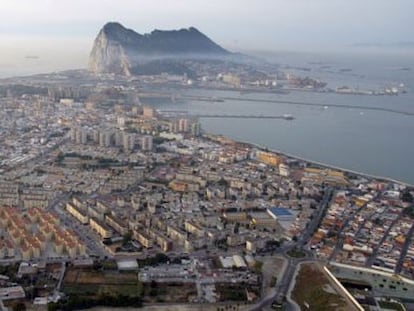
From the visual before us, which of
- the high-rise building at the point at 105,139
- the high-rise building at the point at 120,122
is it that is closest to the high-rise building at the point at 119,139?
the high-rise building at the point at 105,139

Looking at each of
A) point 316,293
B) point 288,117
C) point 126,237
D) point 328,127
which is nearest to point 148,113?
point 288,117

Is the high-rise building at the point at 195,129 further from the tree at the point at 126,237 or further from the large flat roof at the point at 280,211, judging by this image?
the tree at the point at 126,237

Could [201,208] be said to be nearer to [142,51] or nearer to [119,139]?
[119,139]

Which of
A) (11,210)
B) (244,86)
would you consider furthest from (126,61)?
(11,210)

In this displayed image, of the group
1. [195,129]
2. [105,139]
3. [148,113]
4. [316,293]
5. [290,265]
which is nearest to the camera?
[316,293]

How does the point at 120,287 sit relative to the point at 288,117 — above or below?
below

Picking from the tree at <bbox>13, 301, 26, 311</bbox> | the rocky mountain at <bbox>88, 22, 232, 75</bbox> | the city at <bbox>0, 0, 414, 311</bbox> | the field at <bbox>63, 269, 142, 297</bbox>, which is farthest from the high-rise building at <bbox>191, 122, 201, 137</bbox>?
the rocky mountain at <bbox>88, 22, 232, 75</bbox>
